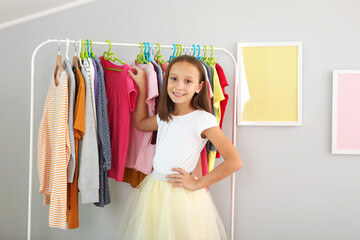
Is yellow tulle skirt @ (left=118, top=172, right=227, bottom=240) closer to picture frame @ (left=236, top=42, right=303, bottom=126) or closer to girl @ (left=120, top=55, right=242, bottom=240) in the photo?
girl @ (left=120, top=55, right=242, bottom=240)

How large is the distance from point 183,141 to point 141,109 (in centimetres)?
39

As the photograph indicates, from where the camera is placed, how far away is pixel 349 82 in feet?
7.39

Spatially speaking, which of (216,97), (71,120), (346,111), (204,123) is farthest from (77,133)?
(346,111)

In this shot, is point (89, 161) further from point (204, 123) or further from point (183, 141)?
point (204, 123)

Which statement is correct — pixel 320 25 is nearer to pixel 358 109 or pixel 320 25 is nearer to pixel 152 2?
pixel 358 109

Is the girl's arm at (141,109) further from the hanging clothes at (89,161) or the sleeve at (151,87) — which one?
the hanging clothes at (89,161)

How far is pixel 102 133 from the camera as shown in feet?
6.05

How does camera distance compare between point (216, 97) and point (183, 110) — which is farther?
point (216, 97)

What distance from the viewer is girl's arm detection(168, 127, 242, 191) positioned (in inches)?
64.7

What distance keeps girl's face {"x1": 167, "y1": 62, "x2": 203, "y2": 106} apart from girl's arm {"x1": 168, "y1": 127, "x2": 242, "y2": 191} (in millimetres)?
215

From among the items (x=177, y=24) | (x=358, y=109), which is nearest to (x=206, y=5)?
(x=177, y=24)

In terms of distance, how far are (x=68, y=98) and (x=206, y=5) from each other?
119cm

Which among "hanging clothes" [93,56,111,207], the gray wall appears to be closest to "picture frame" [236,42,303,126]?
the gray wall

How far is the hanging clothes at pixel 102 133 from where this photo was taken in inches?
72.8
